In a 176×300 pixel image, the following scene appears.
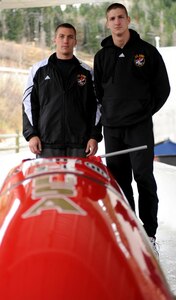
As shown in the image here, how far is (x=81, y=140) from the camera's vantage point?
2.84 meters

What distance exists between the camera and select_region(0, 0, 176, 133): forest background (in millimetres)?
10711

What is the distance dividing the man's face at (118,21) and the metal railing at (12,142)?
8750mm

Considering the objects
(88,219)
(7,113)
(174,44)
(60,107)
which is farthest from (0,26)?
(88,219)

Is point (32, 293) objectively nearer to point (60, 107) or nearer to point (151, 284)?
point (151, 284)

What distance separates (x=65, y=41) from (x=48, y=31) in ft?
29.1

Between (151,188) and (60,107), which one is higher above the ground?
(60,107)

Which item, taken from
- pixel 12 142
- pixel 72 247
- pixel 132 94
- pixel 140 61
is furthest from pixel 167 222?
pixel 12 142

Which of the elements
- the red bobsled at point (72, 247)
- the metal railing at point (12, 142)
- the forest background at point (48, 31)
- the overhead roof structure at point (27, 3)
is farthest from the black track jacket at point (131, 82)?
the metal railing at point (12, 142)

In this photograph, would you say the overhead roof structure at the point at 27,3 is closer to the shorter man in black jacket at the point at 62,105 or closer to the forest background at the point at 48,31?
the forest background at the point at 48,31

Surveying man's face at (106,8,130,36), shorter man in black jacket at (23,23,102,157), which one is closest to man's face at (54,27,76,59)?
shorter man in black jacket at (23,23,102,157)

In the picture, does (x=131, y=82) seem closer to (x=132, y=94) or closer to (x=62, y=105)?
(x=132, y=94)

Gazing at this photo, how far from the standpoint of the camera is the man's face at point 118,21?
259 cm

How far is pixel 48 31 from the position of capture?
11.3 m

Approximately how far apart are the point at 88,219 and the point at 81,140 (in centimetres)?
156
